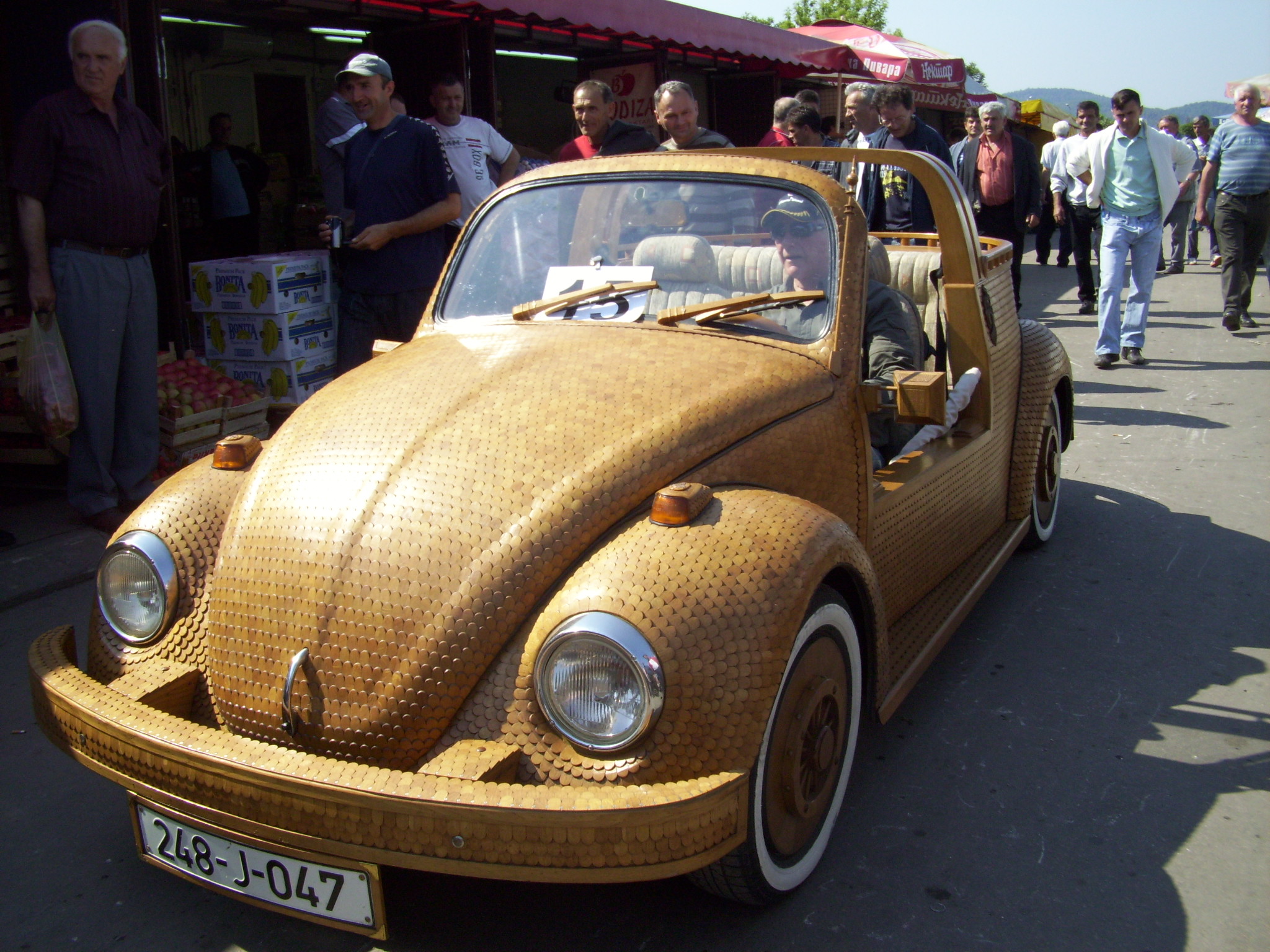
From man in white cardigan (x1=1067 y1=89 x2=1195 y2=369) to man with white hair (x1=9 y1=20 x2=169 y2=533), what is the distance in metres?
7.01

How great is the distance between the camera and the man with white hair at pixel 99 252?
192 inches

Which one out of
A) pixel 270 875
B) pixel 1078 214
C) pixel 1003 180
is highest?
pixel 1003 180

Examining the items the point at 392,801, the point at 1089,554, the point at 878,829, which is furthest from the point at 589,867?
the point at 1089,554

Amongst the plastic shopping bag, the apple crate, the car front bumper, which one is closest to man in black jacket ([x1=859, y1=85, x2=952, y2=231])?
the apple crate

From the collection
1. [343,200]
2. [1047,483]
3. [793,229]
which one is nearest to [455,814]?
[793,229]

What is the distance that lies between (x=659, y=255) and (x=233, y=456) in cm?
135

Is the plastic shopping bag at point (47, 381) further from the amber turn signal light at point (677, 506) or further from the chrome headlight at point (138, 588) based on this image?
the amber turn signal light at point (677, 506)

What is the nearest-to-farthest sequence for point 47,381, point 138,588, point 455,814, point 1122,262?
1. point 455,814
2. point 138,588
3. point 47,381
4. point 1122,262

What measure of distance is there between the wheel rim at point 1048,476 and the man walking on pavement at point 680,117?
2334 mm

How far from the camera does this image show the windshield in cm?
317

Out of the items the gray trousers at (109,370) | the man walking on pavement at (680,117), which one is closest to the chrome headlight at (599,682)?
the gray trousers at (109,370)

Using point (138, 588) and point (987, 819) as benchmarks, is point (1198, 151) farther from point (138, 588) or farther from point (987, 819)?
point (138, 588)

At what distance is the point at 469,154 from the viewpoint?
23.0 feet

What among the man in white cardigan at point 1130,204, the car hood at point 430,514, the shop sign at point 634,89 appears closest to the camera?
the car hood at point 430,514
